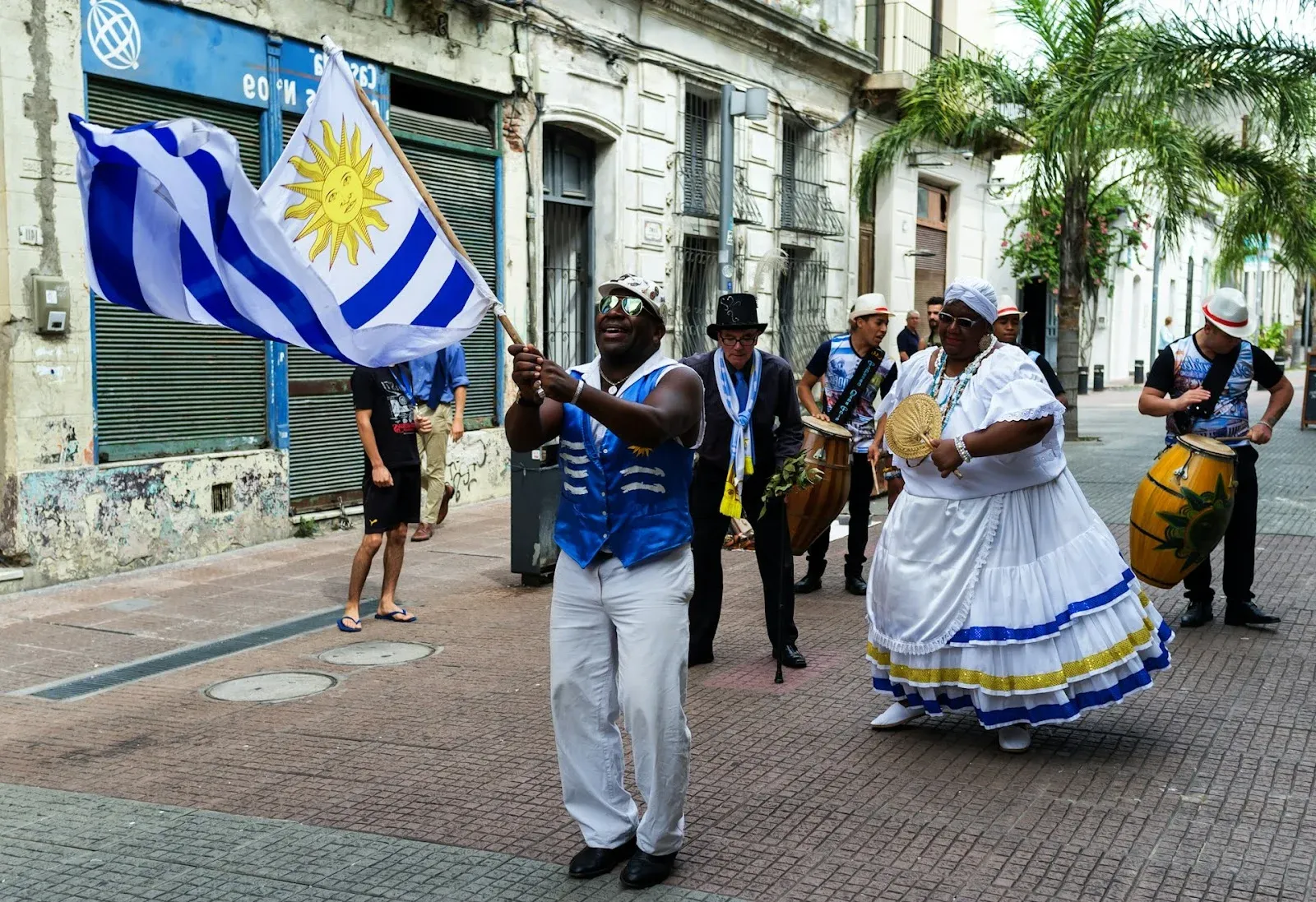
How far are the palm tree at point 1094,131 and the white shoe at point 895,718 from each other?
32.2 feet

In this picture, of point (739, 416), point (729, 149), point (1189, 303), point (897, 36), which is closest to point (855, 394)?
point (739, 416)

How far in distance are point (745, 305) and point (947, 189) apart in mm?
21008

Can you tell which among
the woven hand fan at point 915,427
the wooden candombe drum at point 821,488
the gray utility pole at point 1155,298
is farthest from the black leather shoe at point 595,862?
the gray utility pole at point 1155,298

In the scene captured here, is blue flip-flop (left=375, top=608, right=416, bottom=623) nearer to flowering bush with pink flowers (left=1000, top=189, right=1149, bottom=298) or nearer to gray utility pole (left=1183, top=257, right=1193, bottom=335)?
flowering bush with pink flowers (left=1000, top=189, right=1149, bottom=298)

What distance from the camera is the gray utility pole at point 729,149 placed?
1622 centimetres

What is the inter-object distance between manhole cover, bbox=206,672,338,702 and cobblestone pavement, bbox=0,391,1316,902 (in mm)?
96

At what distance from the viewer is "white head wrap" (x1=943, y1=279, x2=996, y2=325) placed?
18.4 feet

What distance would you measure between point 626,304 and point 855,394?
197 inches

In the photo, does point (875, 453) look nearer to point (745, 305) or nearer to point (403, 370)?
point (745, 305)

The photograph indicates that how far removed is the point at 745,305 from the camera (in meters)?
6.93

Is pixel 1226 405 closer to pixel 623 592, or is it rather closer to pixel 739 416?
pixel 739 416

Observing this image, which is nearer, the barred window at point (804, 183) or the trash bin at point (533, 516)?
the trash bin at point (533, 516)

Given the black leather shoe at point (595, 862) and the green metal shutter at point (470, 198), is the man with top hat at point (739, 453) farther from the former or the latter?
the green metal shutter at point (470, 198)

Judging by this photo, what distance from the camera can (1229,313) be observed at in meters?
7.72
